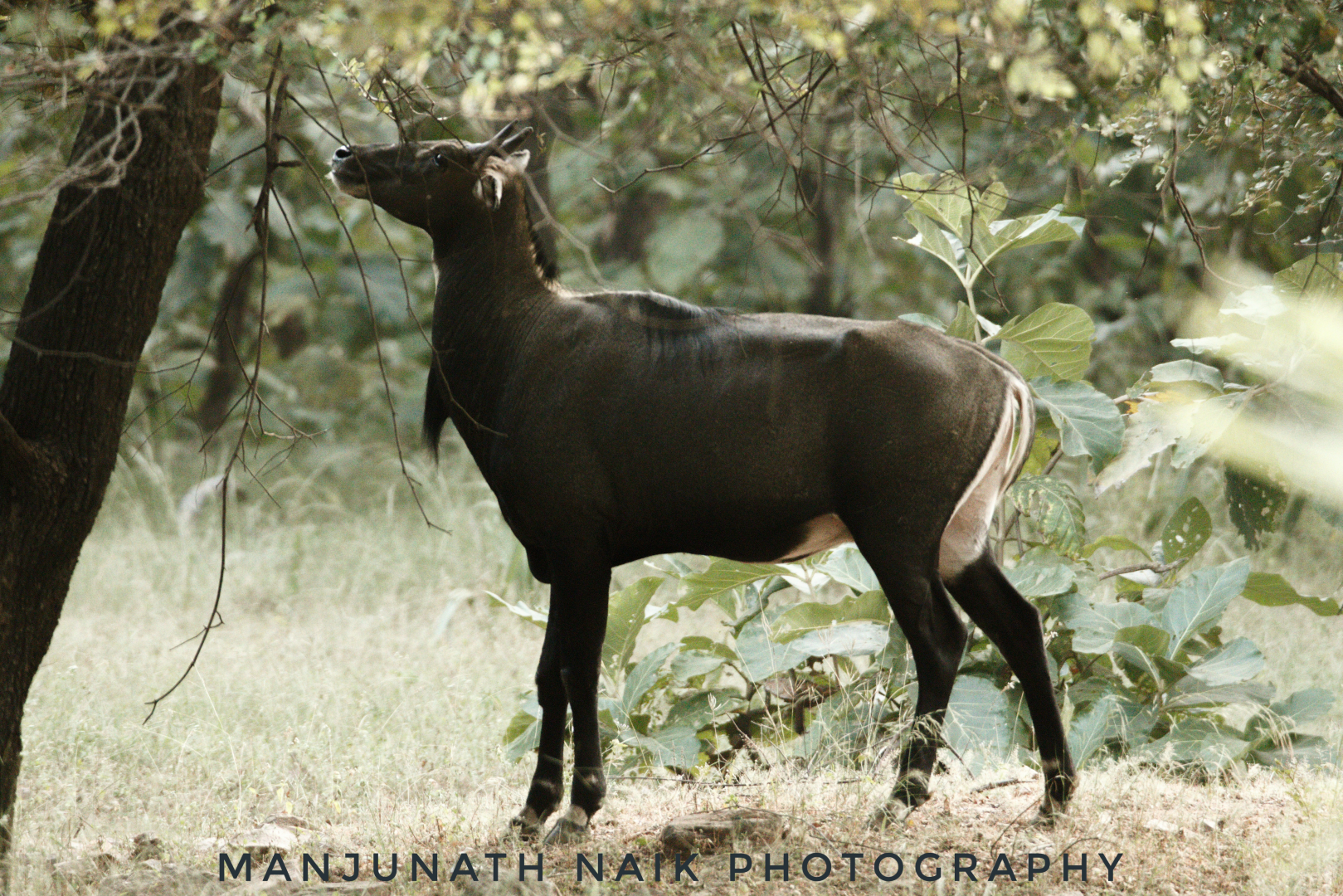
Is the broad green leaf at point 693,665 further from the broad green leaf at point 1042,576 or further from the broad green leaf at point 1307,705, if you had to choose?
the broad green leaf at point 1307,705

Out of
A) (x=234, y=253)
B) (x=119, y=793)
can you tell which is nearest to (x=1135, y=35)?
(x=119, y=793)

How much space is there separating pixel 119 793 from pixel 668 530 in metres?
2.53

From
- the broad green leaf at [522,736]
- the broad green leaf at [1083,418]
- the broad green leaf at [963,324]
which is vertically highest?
the broad green leaf at [963,324]

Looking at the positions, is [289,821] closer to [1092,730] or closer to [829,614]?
[829,614]

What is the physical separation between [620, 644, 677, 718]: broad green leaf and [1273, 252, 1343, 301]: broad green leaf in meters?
2.64

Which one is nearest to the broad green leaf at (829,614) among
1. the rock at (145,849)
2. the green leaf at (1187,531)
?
the green leaf at (1187,531)

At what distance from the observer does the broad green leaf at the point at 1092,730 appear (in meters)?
4.62

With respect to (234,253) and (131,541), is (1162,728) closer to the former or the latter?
(131,541)

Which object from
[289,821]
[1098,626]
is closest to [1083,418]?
[1098,626]

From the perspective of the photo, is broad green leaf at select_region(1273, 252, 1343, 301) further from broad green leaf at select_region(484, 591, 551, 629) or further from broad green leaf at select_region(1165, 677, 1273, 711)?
broad green leaf at select_region(484, 591, 551, 629)

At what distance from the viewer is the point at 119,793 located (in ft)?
15.8

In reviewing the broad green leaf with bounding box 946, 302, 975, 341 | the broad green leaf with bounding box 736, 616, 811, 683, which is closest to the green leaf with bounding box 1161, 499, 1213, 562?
the broad green leaf with bounding box 946, 302, 975, 341

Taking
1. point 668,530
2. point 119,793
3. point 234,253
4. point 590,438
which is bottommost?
point 119,793

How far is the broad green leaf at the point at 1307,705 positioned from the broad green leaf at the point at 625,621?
244cm
